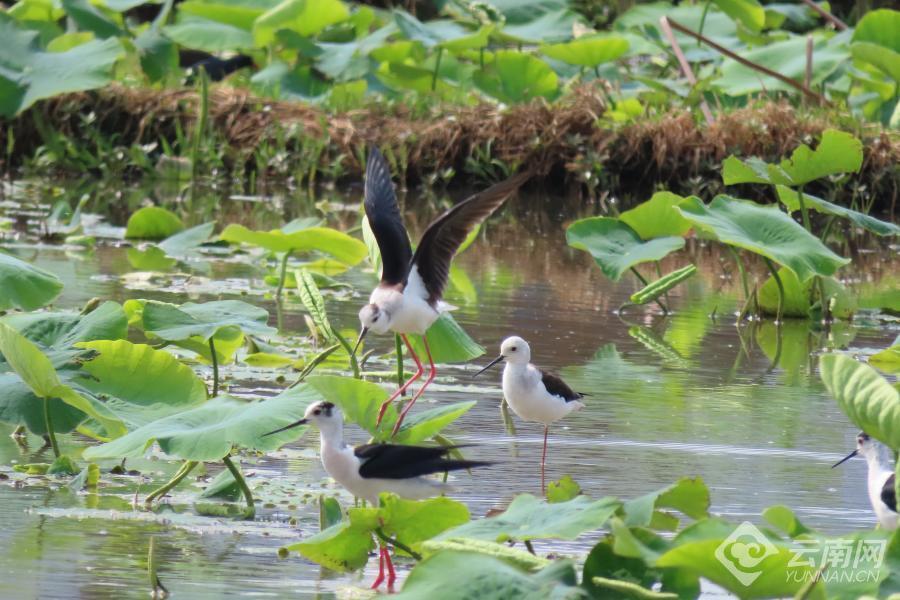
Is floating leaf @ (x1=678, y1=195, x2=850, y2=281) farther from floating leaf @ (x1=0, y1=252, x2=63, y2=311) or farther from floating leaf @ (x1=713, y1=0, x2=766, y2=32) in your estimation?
floating leaf @ (x1=713, y1=0, x2=766, y2=32)

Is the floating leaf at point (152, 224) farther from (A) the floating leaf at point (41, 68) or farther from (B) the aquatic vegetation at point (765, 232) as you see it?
(B) the aquatic vegetation at point (765, 232)

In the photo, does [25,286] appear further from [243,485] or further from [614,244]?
[614,244]

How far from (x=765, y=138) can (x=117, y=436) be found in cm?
619

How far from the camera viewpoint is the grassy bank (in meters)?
9.48

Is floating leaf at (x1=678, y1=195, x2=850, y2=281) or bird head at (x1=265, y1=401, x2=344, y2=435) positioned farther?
floating leaf at (x1=678, y1=195, x2=850, y2=281)

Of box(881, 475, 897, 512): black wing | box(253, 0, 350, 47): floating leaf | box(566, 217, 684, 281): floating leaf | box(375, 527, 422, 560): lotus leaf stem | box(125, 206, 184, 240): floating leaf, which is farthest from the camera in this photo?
box(253, 0, 350, 47): floating leaf

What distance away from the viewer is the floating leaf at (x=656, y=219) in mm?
6328

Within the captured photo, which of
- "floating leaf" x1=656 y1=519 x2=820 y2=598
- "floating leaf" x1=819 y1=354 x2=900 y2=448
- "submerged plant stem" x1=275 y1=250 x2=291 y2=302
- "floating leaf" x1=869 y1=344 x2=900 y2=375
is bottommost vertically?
"submerged plant stem" x1=275 y1=250 x2=291 y2=302

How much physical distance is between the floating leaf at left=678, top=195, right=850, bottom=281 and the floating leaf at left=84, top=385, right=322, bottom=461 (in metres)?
2.26

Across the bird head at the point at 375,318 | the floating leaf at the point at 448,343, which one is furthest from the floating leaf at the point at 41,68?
the bird head at the point at 375,318

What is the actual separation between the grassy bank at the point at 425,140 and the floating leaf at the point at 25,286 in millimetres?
5214

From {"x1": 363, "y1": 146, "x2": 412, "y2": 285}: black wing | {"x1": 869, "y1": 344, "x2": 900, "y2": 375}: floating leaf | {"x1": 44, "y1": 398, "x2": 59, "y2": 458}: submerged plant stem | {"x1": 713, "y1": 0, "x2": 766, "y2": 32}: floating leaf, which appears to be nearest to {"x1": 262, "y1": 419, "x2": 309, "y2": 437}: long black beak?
{"x1": 44, "y1": 398, "x2": 59, "y2": 458}: submerged plant stem

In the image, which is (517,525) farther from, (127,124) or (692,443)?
(127,124)

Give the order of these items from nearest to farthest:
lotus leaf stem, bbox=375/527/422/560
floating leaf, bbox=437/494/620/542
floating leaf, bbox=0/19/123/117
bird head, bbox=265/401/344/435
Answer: floating leaf, bbox=437/494/620/542 < lotus leaf stem, bbox=375/527/422/560 < bird head, bbox=265/401/344/435 < floating leaf, bbox=0/19/123/117
